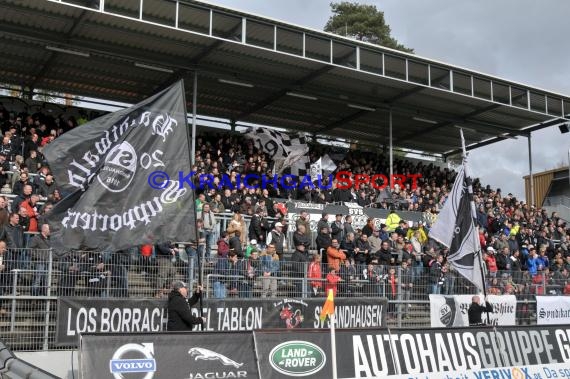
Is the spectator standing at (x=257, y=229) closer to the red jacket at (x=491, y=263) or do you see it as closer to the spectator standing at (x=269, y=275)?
the spectator standing at (x=269, y=275)

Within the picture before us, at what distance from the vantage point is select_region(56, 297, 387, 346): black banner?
450 inches

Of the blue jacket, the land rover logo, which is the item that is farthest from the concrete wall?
the blue jacket

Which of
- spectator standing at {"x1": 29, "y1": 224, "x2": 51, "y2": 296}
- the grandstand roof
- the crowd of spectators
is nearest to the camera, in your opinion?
spectator standing at {"x1": 29, "y1": 224, "x2": 51, "y2": 296}

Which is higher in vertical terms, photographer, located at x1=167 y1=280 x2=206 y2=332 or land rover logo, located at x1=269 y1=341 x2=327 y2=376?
photographer, located at x1=167 y1=280 x2=206 y2=332

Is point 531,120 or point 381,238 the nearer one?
point 381,238

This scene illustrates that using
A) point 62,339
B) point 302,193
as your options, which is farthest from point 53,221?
point 302,193

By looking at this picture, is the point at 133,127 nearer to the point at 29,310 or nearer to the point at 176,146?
the point at 176,146

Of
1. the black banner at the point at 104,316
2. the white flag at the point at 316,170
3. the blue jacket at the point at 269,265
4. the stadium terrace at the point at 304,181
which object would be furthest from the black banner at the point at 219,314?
the white flag at the point at 316,170

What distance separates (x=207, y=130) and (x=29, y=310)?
1564 cm

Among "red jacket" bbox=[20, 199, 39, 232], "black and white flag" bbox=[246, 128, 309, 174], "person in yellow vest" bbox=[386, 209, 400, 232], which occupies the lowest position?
"red jacket" bbox=[20, 199, 39, 232]

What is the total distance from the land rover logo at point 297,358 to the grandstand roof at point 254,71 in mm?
11659

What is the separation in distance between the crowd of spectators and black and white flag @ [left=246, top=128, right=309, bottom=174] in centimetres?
36

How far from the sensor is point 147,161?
9.66 meters

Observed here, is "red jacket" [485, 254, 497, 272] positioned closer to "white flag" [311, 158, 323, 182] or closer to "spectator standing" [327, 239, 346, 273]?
"spectator standing" [327, 239, 346, 273]
